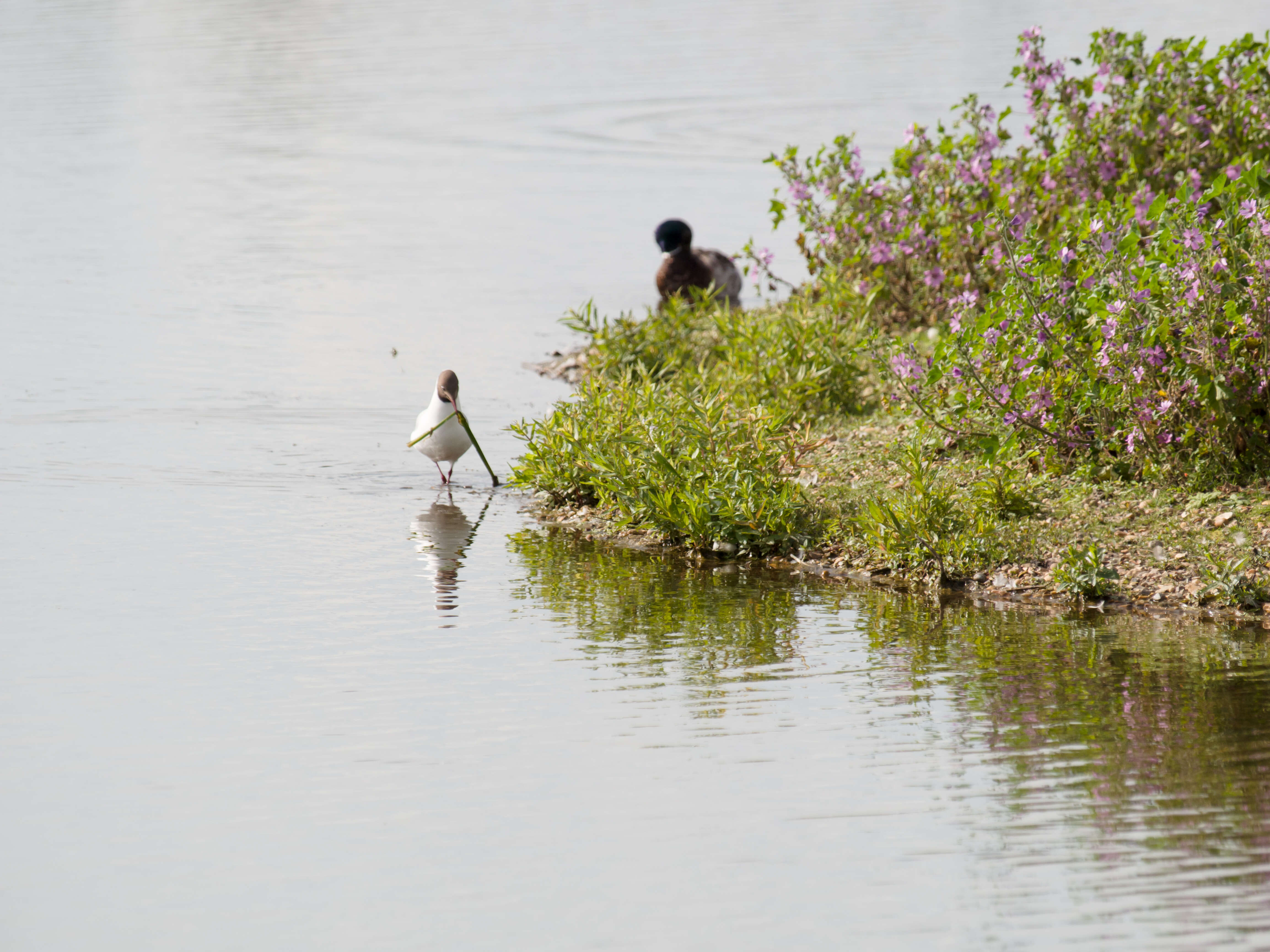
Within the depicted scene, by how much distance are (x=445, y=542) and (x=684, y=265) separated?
616 centimetres

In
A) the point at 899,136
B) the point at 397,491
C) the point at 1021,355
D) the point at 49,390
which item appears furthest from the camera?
the point at 899,136

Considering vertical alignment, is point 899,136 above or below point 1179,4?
below

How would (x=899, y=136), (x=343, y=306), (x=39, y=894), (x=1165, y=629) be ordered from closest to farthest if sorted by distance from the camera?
(x=39, y=894)
(x=1165, y=629)
(x=343, y=306)
(x=899, y=136)

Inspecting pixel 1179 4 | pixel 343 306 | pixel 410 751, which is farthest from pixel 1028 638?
pixel 1179 4

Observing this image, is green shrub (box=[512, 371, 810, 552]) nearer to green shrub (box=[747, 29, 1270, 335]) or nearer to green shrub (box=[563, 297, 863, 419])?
green shrub (box=[563, 297, 863, 419])

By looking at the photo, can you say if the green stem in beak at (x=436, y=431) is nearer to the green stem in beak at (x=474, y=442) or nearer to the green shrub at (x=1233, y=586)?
the green stem in beak at (x=474, y=442)

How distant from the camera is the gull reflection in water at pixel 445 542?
7516 mm

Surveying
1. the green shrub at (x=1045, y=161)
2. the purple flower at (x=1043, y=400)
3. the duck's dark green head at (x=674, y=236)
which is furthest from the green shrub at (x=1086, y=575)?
the duck's dark green head at (x=674, y=236)

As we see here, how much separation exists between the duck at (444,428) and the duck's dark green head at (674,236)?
178 inches

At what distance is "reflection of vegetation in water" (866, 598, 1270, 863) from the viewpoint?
197 inches

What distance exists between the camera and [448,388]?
31.7ft

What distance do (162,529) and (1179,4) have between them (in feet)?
142

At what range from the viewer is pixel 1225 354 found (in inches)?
292

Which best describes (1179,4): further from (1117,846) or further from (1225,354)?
(1117,846)
